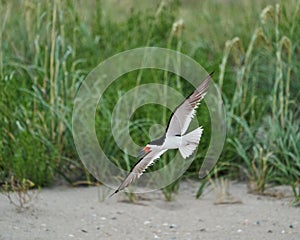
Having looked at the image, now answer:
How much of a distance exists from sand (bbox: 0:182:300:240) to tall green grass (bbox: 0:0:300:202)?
13cm

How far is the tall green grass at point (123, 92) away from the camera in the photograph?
3578 mm

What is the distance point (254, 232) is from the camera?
303 cm

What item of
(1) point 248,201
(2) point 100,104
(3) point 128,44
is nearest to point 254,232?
(1) point 248,201

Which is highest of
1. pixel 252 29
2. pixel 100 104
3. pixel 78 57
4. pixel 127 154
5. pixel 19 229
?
pixel 252 29

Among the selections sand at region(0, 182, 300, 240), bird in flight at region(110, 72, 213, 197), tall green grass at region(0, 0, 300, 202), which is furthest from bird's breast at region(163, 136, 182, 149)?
tall green grass at region(0, 0, 300, 202)

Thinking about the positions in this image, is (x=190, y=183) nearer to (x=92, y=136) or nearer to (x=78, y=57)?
(x=92, y=136)

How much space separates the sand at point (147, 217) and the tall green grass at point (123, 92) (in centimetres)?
13

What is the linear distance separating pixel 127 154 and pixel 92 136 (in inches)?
9.0

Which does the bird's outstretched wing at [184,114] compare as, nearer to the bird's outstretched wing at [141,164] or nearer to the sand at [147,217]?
the bird's outstretched wing at [141,164]

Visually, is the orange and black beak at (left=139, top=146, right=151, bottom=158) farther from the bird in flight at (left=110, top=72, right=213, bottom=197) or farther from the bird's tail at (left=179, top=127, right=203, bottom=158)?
the bird's tail at (left=179, top=127, right=203, bottom=158)

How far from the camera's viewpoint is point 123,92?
158 inches

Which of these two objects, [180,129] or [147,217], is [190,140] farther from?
[147,217]

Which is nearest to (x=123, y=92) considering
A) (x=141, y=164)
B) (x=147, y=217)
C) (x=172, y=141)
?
(x=147, y=217)

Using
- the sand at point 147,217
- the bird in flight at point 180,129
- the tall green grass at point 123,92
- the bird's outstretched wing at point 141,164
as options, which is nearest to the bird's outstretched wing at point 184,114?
the bird in flight at point 180,129
